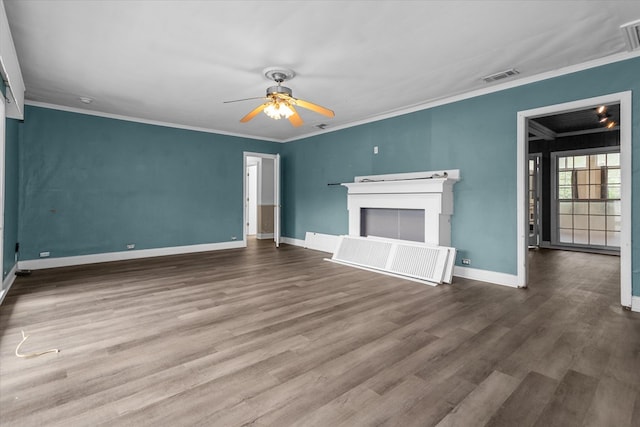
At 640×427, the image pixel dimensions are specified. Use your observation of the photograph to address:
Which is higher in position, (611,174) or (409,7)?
(409,7)

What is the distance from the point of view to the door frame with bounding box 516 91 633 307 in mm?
3236

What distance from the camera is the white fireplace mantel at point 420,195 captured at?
460 centimetres

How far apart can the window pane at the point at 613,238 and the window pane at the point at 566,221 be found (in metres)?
0.69

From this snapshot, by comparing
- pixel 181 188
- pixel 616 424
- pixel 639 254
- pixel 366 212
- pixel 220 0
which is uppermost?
pixel 220 0

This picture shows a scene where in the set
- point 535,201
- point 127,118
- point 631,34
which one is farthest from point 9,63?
point 535,201

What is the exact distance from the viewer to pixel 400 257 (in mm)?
4816

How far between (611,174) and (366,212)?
5.29 m

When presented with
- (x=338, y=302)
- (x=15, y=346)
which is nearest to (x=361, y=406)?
(x=338, y=302)

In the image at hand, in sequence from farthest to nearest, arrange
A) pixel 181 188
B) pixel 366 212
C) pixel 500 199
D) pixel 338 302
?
1. pixel 181 188
2. pixel 366 212
3. pixel 500 199
4. pixel 338 302

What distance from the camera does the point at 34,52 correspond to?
3.28 meters

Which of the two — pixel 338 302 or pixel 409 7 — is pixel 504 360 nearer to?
pixel 338 302

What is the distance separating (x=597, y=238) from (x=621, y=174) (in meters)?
4.54

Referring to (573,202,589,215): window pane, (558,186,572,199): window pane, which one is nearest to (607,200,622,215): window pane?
(573,202,589,215): window pane

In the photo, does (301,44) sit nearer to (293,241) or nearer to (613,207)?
(293,241)
